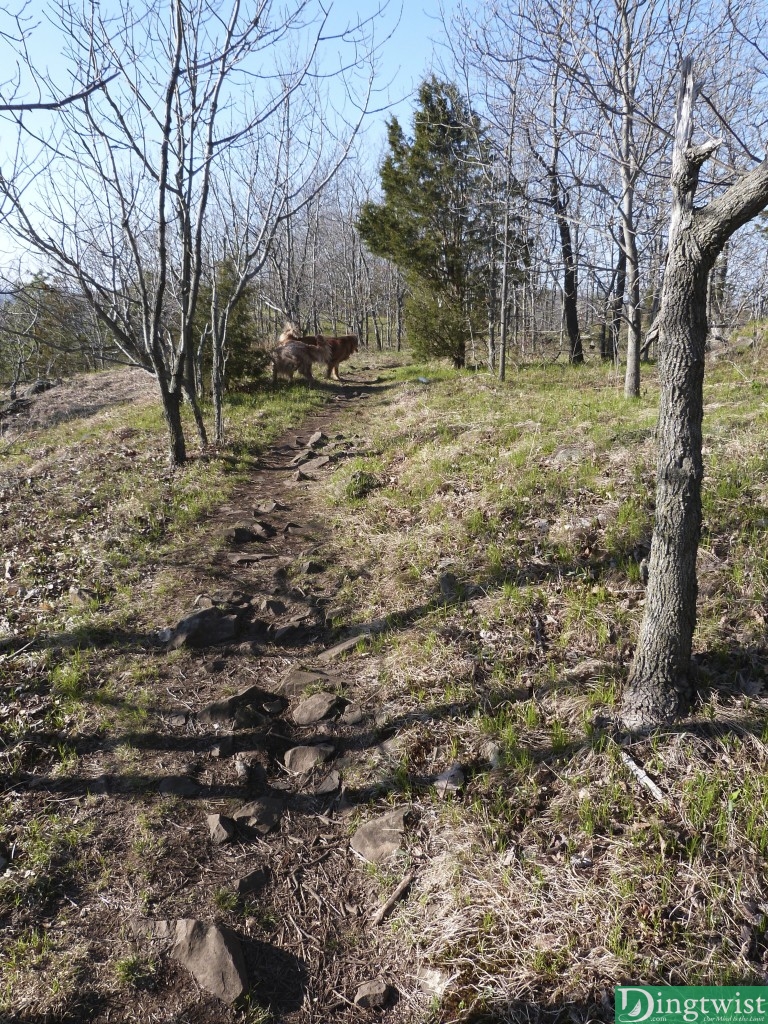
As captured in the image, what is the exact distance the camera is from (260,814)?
3139mm

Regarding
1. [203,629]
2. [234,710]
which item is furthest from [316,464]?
[234,710]

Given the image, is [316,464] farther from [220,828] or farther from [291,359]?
[291,359]

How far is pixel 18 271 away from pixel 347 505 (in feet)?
21.8

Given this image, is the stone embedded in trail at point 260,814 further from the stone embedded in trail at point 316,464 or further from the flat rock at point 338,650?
the stone embedded in trail at point 316,464

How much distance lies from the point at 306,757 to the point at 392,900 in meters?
1.01

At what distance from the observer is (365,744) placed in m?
3.51

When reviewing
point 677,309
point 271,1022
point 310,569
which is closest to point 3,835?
point 271,1022

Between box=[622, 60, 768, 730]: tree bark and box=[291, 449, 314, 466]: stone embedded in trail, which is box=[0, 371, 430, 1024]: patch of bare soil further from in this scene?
box=[291, 449, 314, 466]: stone embedded in trail

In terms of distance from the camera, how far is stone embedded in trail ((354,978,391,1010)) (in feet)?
7.54

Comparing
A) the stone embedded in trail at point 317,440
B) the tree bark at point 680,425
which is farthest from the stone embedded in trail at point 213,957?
the stone embedded in trail at point 317,440

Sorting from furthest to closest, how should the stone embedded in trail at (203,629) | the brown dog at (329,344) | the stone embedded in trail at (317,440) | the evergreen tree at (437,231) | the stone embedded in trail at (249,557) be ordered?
1. the brown dog at (329,344)
2. the evergreen tree at (437,231)
3. the stone embedded in trail at (317,440)
4. the stone embedded in trail at (249,557)
5. the stone embedded in trail at (203,629)

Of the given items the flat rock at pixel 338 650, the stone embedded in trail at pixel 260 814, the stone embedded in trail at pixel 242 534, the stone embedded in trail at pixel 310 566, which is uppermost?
the stone embedded in trail at pixel 242 534

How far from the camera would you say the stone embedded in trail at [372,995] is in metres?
2.30

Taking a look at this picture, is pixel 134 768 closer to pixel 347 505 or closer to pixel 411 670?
pixel 411 670
